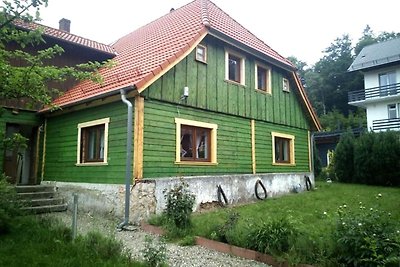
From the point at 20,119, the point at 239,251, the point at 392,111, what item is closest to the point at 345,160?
the point at 392,111

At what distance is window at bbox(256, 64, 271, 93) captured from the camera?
47.5 ft

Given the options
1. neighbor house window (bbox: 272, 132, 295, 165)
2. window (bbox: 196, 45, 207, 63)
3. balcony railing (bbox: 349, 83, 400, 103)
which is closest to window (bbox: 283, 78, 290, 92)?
neighbor house window (bbox: 272, 132, 295, 165)

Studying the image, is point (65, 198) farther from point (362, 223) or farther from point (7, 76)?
point (362, 223)

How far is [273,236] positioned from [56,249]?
3.48 meters

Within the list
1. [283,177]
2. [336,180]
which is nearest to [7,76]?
→ [283,177]

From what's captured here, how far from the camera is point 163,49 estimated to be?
11.4m

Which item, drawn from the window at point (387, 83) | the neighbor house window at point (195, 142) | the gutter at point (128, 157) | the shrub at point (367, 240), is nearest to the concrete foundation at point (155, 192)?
the gutter at point (128, 157)

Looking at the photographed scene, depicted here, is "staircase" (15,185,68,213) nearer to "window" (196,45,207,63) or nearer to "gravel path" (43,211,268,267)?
"gravel path" (43,211,268,267)

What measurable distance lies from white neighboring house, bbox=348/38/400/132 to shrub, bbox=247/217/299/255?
26.7m

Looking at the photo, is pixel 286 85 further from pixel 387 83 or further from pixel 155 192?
pixel 387 83

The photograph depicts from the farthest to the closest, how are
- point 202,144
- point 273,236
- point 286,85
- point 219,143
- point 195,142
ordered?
point 286,85
point 219,143
point 202,144
point 195,142
point 273,236

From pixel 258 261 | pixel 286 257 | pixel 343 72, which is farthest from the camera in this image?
pixel 343 72

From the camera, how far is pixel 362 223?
4797 millimetres

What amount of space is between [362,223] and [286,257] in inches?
47.7
